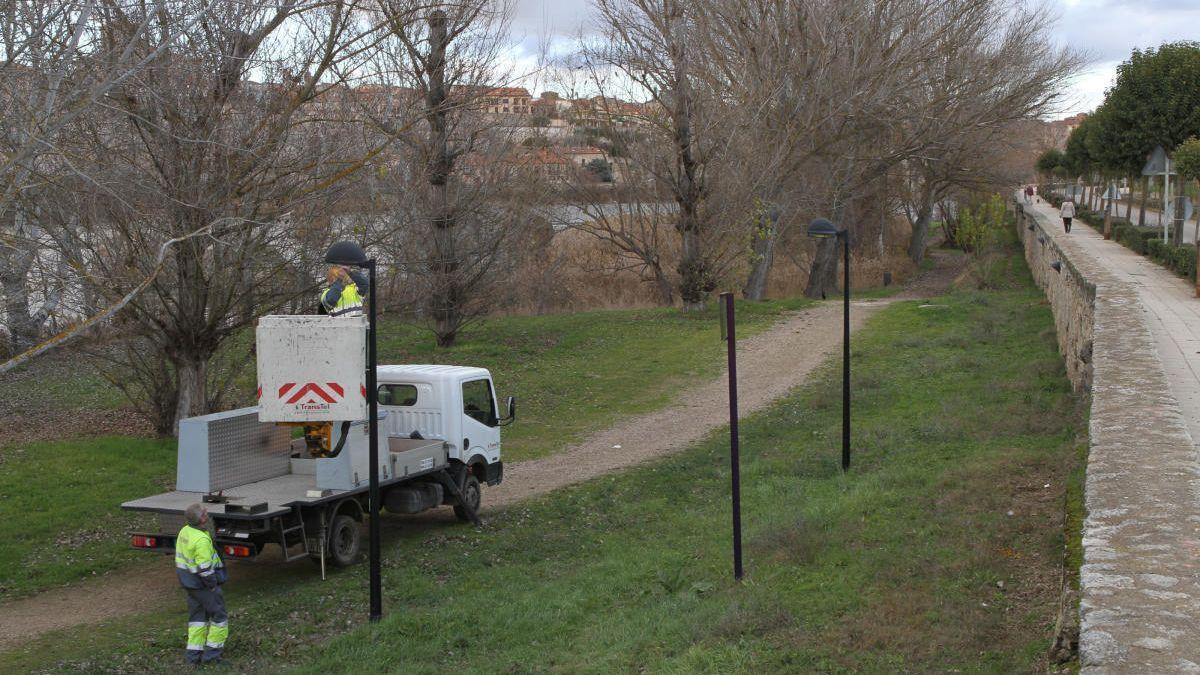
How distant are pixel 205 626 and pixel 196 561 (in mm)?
550

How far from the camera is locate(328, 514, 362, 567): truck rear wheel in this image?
443 inches

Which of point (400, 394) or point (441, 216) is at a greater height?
point (441, 216)

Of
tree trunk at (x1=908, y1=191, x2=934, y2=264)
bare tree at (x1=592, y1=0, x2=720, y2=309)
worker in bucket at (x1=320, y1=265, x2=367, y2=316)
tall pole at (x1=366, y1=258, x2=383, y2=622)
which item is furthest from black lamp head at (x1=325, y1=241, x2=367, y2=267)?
tree trunk at (x1=908, y1=191, x2=934, y2=264)

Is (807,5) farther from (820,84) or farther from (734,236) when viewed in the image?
(734,236)

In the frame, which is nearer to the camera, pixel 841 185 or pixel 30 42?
pixel 30 42

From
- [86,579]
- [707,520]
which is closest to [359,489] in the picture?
[86,579]

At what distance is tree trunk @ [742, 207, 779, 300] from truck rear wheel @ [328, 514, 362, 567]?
21515 mm

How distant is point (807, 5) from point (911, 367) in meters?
13.6

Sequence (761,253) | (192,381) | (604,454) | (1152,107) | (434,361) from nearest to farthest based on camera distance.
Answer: (192,381) < (604,454) < (434,361) < (1152,107) < (761,253)

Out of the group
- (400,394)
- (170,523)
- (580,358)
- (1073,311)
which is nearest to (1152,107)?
(1073,311)

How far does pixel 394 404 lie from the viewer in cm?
1337

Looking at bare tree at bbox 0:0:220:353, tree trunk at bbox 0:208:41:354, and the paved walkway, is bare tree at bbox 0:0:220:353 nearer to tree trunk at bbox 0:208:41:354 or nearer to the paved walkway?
tree trunk at bbox 0:208:41:354

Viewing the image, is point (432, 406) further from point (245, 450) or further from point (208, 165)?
point (208, 165)

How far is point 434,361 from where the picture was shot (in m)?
23.9
